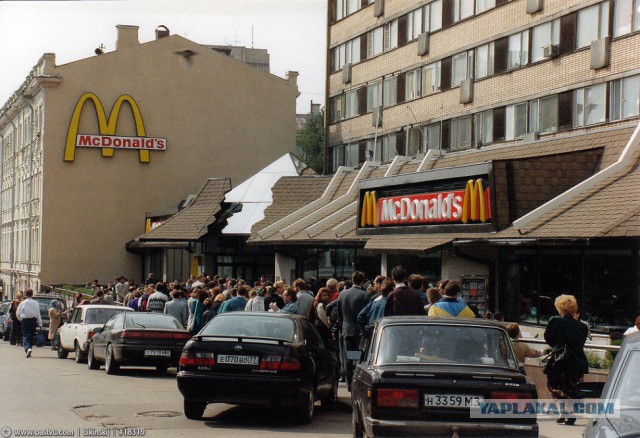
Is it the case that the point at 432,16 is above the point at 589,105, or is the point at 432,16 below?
above

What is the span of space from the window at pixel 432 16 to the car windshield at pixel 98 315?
64.4 feet

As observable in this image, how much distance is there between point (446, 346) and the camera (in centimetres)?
1030

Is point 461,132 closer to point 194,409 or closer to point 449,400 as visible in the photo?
point 194,409

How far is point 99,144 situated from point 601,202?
3993 centimetres

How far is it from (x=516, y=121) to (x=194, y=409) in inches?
913

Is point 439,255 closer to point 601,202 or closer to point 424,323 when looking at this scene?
point 601,202

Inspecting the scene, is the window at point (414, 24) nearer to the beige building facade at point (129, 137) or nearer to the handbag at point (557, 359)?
the beige building facade at point (129, 137)

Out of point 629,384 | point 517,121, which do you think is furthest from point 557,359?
point 517,121

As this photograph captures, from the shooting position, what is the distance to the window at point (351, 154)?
4759 cm

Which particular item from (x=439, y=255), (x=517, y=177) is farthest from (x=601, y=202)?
(x=439, y=255)

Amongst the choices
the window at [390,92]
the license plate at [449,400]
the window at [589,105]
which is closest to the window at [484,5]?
the window at [589,105]

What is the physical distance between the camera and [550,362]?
12719 mm

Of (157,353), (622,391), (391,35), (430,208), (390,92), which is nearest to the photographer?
(622,391)

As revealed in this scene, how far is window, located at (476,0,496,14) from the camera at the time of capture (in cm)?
3631
